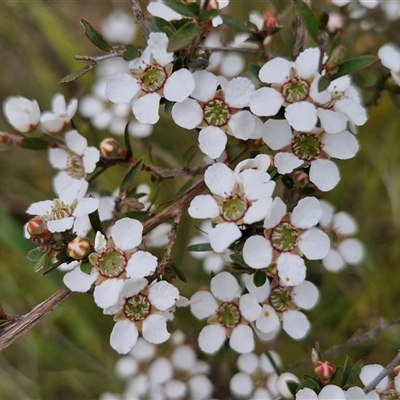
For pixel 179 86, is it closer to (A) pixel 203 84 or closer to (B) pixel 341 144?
(A) pixel 203 84

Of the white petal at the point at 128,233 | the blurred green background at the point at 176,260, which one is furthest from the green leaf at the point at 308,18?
the blurred green background at the point at 176,260

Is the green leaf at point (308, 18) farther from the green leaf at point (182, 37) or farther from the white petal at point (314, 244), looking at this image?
the white petal at point (314, 244)

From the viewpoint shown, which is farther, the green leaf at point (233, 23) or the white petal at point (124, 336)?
the green leaf at point (233, 23)

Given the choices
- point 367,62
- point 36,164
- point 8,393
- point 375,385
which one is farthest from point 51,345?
point 367,62

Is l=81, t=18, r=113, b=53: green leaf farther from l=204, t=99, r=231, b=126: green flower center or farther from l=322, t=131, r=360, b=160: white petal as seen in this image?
l=322, t=131, r=360, b=160: white petal

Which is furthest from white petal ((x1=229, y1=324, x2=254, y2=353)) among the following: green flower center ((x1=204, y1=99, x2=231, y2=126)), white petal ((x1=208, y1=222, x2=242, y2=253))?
green flower center ((x1=204, y1=99, x2=231, y2=126))

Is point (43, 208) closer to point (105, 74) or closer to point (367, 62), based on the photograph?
point (367, 62)
